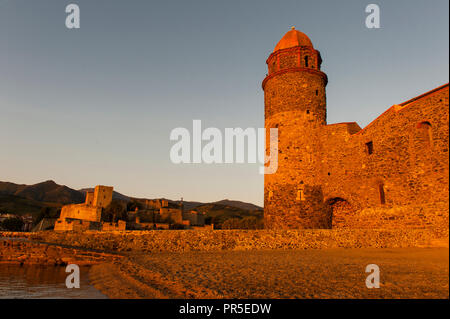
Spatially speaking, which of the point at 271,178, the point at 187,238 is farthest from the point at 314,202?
the point at 187,238

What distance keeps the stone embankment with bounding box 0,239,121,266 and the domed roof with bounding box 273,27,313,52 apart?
14.9 metres

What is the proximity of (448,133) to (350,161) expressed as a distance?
1230 centimetres

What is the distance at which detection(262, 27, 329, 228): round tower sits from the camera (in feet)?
49.2

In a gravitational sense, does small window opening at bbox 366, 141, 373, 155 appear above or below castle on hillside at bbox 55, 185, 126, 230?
above

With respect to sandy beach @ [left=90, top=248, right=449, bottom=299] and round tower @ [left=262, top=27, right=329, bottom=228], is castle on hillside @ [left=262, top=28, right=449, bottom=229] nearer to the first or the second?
round tower @ [left=262, top=27, right=329, bottom=228]

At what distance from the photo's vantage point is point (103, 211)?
49906 millimetres

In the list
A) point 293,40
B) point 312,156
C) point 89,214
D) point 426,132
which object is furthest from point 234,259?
point 89,214

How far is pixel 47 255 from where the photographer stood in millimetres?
16297

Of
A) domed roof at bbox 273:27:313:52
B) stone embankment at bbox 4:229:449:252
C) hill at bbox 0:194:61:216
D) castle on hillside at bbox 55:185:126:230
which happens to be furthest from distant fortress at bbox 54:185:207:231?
hill at bbox 0:194:61:216

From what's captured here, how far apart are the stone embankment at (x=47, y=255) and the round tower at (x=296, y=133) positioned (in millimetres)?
8862

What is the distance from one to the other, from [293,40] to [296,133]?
5981 millimetres
